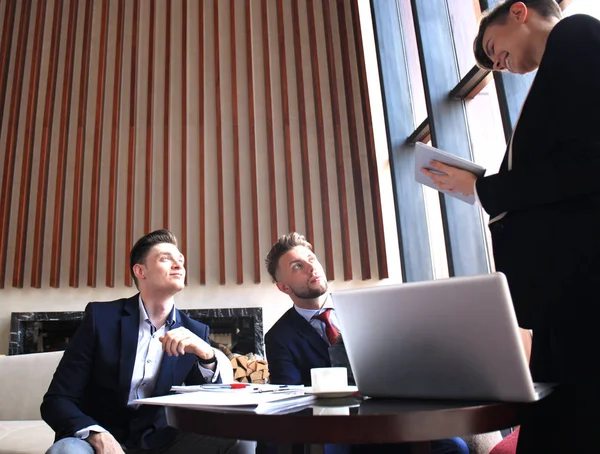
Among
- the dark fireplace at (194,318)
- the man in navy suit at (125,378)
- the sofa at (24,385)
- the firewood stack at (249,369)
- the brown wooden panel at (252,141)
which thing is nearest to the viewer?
the man in navy suit at (125,378)

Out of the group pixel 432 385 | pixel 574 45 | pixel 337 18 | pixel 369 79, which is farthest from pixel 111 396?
pixel 337 18

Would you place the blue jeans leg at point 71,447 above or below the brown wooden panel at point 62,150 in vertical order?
below

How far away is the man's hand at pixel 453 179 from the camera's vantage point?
145 cm

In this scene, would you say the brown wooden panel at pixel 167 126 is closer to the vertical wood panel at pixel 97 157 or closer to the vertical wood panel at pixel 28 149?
the vertical wood panel at pixel 97 157

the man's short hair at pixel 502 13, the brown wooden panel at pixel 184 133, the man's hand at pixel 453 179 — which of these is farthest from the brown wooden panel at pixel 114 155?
the man's short hair at pixel 502 13

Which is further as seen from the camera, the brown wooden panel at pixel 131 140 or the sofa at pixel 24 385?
the brown wooden panel at pixel 131 140

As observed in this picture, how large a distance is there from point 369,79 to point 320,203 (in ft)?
4.78

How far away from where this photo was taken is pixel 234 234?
529 cm

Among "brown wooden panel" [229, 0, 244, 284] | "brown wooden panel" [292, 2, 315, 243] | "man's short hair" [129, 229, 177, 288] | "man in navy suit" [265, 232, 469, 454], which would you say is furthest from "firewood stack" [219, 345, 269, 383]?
"man's short hair" [129, 229, 177, 288]

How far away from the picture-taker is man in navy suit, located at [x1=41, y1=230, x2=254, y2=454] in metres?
1.73

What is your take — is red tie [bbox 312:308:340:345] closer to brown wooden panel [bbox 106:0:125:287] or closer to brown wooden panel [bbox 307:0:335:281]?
brown wooden panel [bbox 307:0:335:281]

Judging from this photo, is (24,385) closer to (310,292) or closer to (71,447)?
(71,447)

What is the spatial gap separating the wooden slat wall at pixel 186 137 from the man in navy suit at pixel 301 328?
2639 mm

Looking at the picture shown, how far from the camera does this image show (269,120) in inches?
216
